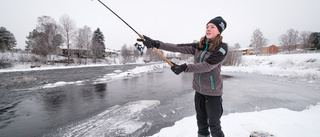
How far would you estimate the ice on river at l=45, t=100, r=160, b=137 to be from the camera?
3582 millimetres

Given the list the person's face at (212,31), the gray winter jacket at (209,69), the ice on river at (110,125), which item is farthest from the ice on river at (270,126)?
the person's face at (212,31)

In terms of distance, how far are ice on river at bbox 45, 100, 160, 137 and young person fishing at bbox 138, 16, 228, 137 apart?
2.19 metres

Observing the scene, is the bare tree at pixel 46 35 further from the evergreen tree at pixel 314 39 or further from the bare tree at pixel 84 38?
the evergreen tree at pixel 314 39

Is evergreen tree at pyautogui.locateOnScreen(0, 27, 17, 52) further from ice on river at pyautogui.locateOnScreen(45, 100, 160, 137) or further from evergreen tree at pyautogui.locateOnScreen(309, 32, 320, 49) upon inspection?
evergreen tree at pyautogui.locateOnScreen(309, 32, 320, 49)

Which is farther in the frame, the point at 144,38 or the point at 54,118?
the point at 54,118

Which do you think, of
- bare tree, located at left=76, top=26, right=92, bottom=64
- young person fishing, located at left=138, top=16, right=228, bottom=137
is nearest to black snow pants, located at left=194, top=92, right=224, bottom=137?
young person fishing, located at left=138, top=16, right=228, bottom=137

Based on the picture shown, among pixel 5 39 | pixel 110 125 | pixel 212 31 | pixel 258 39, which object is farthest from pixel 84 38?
pixel 258 39

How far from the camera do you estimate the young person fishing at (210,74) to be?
1777 mm

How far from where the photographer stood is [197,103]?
2260 millimetres

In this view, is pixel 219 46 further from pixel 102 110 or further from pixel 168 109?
pixel 102 110

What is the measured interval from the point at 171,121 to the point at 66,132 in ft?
10.3

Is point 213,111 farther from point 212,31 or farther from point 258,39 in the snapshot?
point 258,39

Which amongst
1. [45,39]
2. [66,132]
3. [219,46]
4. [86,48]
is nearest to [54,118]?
[66,132]

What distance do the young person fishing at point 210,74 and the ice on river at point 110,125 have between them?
2.19 metres
